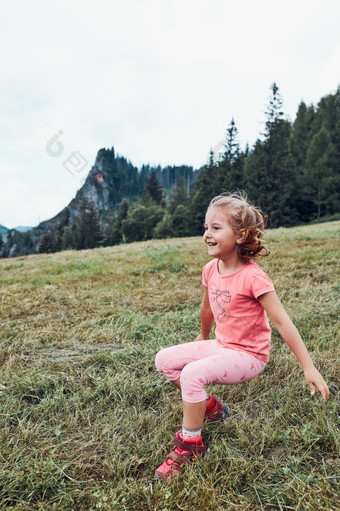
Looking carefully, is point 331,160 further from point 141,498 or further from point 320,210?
point 141,498

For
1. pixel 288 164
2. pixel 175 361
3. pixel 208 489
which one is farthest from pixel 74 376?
pixel 288 164

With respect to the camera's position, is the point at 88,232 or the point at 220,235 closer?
the point at 220,235

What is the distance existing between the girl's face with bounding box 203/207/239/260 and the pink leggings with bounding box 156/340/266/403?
0.64m

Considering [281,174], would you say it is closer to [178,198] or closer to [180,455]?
[178,198]

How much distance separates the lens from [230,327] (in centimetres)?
218

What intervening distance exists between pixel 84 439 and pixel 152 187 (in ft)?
228

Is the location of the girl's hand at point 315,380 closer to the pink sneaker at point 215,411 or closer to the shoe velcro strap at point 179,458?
the pink sneaker at point 215,411

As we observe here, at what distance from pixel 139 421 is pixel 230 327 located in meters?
0.87

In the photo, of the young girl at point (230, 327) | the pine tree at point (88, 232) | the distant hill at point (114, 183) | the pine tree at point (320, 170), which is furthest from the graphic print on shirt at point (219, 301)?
the distant hill at point (114, 183)

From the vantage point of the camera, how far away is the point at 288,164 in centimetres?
3725

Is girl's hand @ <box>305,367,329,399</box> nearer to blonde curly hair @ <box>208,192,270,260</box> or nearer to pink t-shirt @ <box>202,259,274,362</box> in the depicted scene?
pink t-shirt @ <box>202,259,274,362</box>

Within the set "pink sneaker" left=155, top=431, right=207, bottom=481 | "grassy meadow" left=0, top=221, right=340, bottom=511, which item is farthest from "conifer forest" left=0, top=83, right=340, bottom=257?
"pink sneaker" left=155, top=431, right=207, bottom=481

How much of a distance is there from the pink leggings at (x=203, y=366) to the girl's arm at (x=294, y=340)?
0.28 metres

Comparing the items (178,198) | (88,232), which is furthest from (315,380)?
(88,232)
